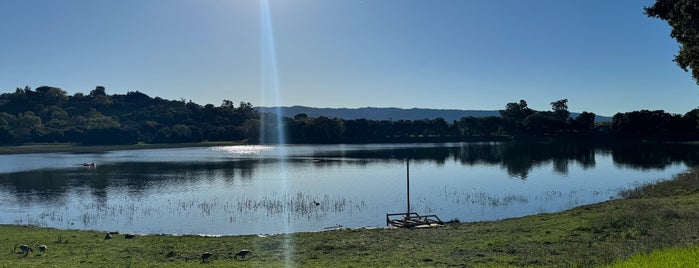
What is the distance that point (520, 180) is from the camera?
58219mm

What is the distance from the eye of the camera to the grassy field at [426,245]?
58.1 feet

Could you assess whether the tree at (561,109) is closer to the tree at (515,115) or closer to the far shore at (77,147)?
the tree at (515,115)

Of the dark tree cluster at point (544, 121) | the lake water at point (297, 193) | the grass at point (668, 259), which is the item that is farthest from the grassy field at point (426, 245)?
the dark tree cluster at point (544, 121)

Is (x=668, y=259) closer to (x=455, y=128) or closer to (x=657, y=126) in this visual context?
(x=657, y=126)

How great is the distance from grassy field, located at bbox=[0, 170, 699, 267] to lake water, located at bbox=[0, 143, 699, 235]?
7.23m

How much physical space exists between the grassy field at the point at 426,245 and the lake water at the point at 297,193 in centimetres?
723

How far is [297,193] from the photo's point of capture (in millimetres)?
51844

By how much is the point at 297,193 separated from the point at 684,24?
3535 cm

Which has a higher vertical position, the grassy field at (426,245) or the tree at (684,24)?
the tree at (684,24)

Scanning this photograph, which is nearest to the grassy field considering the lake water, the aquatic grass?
the lake water

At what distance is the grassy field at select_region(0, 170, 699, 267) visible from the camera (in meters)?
17.7

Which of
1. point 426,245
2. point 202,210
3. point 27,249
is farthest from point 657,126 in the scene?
point 27,249

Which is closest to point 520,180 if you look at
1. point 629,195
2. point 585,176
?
point 585,176

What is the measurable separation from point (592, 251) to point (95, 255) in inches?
762
